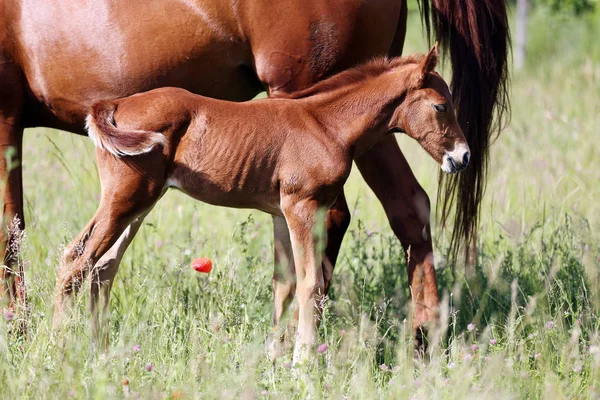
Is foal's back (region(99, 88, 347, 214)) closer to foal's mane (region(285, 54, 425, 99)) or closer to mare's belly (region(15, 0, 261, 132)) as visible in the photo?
foal's mane (region(285, 54, 425, 99))

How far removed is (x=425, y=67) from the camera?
130 inches

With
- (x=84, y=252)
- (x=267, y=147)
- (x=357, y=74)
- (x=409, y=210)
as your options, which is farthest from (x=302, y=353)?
(x=357, y=74)

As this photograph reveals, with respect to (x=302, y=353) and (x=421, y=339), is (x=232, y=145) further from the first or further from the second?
(x=421, y=339)

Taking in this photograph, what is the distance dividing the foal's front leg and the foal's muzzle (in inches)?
21.6

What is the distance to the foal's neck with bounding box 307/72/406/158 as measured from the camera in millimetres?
3404

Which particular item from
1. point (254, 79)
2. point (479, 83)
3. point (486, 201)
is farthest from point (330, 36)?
point (486, 201)

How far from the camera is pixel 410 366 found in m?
3.24

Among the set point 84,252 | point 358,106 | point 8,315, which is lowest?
point 8,315

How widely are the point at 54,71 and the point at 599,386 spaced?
2.45 m

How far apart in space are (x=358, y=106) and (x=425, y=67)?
30 centimetres

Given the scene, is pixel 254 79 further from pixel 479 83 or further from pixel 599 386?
pixel 599 386

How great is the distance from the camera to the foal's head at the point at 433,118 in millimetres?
3365

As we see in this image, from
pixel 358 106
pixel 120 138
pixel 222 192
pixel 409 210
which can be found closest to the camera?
pixel 120 138

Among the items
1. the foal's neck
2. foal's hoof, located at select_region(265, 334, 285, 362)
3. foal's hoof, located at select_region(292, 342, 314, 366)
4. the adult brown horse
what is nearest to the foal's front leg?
foal's hoof, located at select_region(292, 342, 314, 366)
